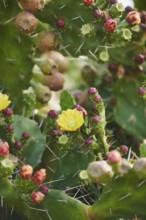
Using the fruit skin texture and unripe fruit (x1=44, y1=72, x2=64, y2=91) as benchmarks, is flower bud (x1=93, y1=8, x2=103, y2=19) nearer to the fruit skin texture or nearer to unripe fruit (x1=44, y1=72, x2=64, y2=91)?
the fruit skin texture

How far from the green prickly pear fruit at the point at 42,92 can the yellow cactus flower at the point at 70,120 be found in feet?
1.80

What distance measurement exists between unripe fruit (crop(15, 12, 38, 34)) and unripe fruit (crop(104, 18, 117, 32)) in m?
0.27

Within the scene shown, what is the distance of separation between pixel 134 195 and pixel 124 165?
13 centimetres

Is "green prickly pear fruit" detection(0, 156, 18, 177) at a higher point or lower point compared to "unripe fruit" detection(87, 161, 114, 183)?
lower

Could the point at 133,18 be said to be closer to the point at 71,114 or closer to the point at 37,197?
the point at 71,114

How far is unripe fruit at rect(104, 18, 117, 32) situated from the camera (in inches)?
95.7

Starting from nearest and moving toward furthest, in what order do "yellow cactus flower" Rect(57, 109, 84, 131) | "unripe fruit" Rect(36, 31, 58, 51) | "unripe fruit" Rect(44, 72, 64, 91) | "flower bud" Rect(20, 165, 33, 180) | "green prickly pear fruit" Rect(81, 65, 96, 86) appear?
"flower bud" Rect(20, 165, 33, 180), "yellow cactus flower" Rect(57, 109, 84, 131), "unripe fruit" Rect(36, 31, 58, 51), "unripe fruit" Rect(44, 72, 64, 91), "green prickly pear fruit" Rect(81, 65, 96, 86)

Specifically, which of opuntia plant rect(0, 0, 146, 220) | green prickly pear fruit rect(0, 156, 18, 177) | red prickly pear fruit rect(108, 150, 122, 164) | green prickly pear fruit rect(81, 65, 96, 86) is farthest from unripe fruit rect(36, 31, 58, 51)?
red prickly pear fruit rect(108, 150, 122, 164)

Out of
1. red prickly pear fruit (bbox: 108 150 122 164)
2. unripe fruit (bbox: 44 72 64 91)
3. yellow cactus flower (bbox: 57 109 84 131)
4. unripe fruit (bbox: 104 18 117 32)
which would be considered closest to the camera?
red prickly pear fruit (bbox: 108 150 122 164)

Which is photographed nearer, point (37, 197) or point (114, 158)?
point (114, 158)

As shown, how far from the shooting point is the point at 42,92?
2.71 metres

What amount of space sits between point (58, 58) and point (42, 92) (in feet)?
0.51

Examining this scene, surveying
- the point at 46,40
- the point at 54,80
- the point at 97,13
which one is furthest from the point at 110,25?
the point at 54,80

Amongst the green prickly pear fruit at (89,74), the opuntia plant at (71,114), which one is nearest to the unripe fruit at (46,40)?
the opuntia plant at (71,114)
